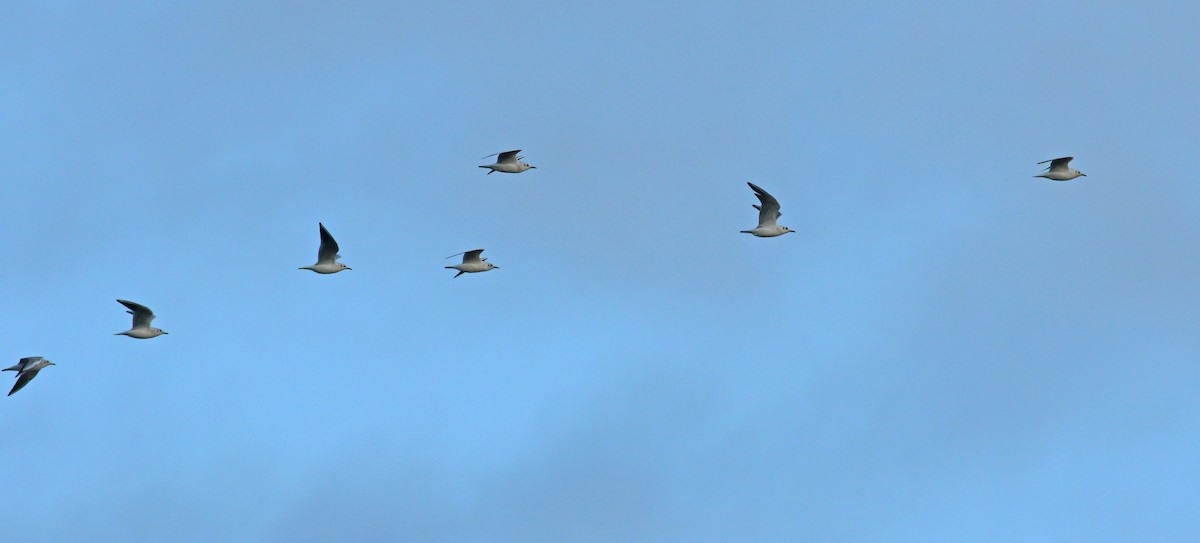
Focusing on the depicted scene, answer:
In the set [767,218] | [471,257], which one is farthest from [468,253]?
[767,218]

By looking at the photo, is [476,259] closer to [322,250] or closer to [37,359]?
[322,250]

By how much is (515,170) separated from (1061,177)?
22349mm

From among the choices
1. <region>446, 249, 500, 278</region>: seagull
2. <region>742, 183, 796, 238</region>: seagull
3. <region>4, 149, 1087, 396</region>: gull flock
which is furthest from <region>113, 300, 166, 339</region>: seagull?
<region>742, 183, 796, 238</region>: seagull

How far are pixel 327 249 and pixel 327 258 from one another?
1.63 feet

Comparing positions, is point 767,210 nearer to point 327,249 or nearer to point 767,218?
point 767,218

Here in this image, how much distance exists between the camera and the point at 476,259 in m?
63.6

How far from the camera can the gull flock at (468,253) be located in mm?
60094

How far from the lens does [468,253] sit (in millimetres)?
62594

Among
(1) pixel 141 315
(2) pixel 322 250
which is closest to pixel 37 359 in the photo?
(1) pixel 141 315

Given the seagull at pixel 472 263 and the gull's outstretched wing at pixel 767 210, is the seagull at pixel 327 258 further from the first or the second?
the gull's outstretched wing at pixel 767 210

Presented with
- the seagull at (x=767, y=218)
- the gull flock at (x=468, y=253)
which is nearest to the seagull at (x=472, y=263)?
the gull flock at (x=468, y=253)

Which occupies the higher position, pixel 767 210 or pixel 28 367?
pixel 767 210

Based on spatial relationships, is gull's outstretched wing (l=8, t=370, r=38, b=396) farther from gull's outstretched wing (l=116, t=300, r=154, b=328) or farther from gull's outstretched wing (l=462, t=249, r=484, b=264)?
gull's outstretched wing (l=462, t=249, r=484, b=264)

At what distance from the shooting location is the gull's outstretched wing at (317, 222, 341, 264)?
61250 mm
